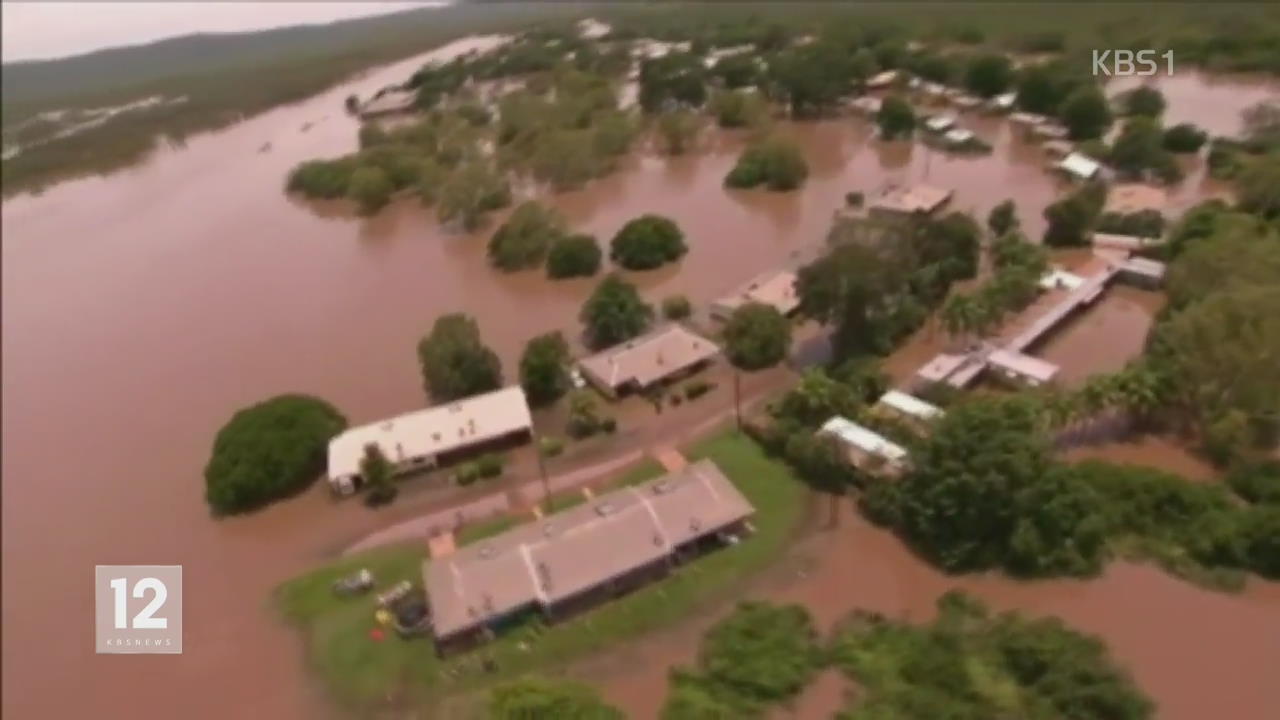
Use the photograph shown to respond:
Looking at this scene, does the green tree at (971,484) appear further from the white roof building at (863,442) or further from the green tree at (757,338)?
the green tree at (757,338)

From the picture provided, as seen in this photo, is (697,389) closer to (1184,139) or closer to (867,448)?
(867,448)

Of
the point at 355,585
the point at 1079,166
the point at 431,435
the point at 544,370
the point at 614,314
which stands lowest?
the point at 355,585

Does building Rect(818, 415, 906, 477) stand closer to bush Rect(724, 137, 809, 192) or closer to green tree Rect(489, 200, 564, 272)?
green tree Rect(489, 200, 564, 272)

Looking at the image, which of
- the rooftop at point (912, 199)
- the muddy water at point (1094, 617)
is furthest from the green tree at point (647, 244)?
the muddy water at point (1094, 617)

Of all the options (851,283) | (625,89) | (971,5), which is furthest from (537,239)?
(971,5)

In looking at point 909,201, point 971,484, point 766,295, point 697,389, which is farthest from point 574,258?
point 971,484

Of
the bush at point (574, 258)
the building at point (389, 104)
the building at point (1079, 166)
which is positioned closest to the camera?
the bush at point (574, 258)
